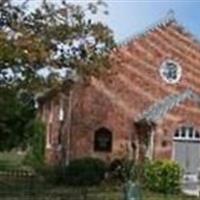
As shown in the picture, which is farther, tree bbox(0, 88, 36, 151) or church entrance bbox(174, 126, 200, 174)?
tree bbox(0, 88, 36, 151)

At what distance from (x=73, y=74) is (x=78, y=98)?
1207cm

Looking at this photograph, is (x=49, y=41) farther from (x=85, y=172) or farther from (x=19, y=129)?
(x=19, y=129)

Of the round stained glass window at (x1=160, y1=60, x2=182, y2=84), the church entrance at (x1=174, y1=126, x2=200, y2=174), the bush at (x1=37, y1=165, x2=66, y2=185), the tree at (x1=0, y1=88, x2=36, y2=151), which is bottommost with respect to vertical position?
the bush at (x1=37, y1=165, x2=66, y2=185)

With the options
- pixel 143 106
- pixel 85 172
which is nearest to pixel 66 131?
pixel 143 106

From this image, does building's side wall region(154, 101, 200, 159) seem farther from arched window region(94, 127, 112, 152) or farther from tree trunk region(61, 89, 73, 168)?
tree trunk region(61, 89, 73, 168)

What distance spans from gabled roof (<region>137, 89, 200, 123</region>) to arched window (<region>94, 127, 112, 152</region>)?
6.57ft

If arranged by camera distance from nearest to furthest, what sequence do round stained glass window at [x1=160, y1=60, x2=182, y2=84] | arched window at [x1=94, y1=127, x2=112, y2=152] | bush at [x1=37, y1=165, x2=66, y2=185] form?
bush at [x1=37, y1=165, x2=66, y2=185], arched window at [x1=94, y1=127, x2=112, y2=152], round stained glass window at [x1=160, y1=60, x2=182, y2=84]

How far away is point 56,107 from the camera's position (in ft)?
166

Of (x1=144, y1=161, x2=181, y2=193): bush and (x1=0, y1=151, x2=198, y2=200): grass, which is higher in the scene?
(x1=144, y1=161, x2=181, y2=193): bush

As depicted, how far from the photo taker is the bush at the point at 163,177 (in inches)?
1499

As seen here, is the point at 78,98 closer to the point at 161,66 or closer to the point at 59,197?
the point at 161,66

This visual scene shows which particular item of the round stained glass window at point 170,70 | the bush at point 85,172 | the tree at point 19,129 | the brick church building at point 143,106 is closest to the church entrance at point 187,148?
the brick church building at point 143,106

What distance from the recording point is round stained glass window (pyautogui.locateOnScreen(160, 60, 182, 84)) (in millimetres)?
47625

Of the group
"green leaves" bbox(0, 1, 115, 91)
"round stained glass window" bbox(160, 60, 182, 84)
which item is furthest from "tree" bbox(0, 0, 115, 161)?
"round stained glass window" bbox(160, 60, 182, 84)
